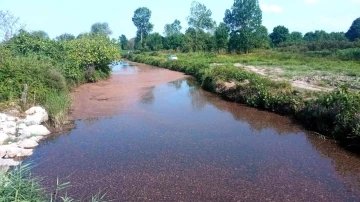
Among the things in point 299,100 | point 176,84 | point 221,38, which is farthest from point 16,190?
point 221,38

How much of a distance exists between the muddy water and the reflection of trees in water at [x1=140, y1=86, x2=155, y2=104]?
3.56 m

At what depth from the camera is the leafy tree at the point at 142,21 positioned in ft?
292

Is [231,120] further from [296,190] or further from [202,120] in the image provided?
[296,190]

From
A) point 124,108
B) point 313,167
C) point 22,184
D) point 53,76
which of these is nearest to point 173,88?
point 124,108

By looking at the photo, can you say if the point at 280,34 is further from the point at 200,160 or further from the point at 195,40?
the point at 200,160

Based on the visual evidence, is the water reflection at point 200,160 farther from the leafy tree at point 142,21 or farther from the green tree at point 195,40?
the leafy tree at point 142,21

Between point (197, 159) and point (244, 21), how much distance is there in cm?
5296

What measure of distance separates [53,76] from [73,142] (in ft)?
21.8

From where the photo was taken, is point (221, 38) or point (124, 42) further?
point (124, 42)

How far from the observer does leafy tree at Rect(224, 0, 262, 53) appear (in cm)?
5572

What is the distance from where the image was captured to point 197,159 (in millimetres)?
9688

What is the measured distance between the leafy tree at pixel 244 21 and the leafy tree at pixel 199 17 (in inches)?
165

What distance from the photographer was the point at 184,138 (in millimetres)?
11758

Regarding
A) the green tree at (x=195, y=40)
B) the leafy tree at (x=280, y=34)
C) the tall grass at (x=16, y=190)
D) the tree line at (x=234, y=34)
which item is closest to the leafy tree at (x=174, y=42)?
the tree line at (x=234, y=34)
